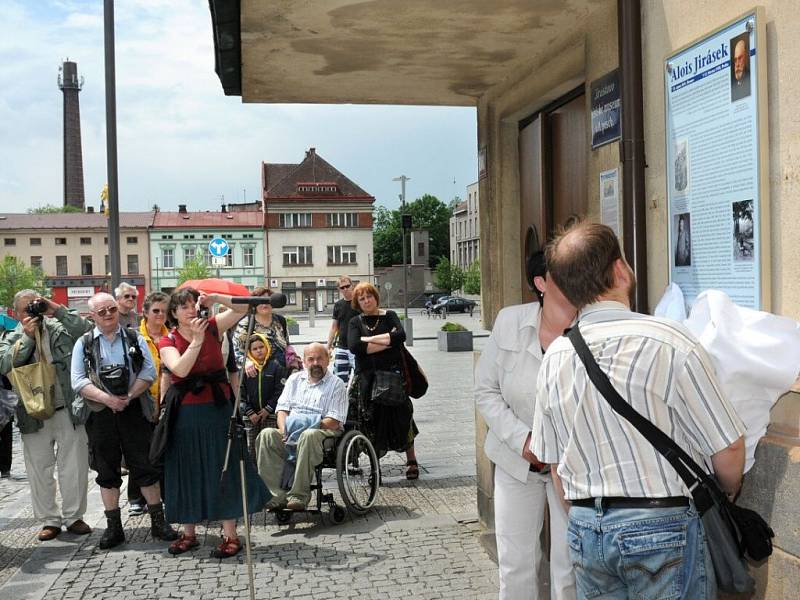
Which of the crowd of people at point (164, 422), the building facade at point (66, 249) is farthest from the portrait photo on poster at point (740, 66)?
the building facade at point (66, 249)

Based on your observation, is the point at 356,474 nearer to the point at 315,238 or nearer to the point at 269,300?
the point at 269,300

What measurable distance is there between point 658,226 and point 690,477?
6.85ft

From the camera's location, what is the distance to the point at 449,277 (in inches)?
3612

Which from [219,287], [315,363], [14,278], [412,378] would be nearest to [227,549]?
[315,363]

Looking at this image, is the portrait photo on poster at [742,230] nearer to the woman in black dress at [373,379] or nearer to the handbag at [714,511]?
the handbag at [714,511]

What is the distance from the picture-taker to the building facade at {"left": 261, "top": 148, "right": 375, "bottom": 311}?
260 ft

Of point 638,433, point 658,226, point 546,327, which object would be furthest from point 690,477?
point 658,226

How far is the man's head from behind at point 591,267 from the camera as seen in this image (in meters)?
2.41

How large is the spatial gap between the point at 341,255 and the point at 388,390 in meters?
72.5

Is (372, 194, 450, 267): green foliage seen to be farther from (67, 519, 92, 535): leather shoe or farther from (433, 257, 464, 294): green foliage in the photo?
(67, 519, 92, 535): leather shoe

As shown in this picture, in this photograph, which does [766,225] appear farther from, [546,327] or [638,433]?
[638,433]

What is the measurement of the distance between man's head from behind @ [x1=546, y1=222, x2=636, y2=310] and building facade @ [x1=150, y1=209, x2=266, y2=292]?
7769cm

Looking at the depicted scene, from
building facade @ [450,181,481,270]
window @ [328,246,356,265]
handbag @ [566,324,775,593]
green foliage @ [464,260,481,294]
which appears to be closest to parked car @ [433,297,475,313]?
green foliage @ [464,260,481,294]

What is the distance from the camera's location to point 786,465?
9.16ft
